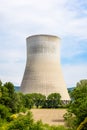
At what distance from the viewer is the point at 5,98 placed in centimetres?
2261

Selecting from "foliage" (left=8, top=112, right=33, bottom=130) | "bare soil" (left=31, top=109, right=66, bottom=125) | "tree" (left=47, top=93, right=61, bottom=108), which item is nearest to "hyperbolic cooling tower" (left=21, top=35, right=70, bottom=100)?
"tree" (left=47, top=93, right=61, bottom=108)

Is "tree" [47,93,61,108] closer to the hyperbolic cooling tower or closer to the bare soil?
the hyperbolic cooling tower

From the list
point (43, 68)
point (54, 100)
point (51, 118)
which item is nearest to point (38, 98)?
point (54, 100)

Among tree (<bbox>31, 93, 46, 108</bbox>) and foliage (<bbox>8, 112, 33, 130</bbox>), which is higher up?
tree (<bbox>31, 93, 46, 108</bbox>)

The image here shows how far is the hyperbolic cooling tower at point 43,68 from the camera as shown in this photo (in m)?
48.8

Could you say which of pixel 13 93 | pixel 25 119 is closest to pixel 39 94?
pixel 13 93

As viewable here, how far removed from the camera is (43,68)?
160ft

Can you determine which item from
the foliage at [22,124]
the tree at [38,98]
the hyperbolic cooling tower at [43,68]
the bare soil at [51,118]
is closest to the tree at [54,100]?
the tree at [38,98]

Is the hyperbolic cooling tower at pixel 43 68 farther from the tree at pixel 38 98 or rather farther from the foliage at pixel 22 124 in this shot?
the foliage at pixel 22 124

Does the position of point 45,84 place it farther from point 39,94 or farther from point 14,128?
point 14,128

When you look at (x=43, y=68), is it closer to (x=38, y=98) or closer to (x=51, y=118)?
(x=38, y=98)

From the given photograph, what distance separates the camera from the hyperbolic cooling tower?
4875 centimetres

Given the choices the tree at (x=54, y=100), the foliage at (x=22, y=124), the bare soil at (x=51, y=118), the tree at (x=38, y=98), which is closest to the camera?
the foliage at (x=22, y=124)

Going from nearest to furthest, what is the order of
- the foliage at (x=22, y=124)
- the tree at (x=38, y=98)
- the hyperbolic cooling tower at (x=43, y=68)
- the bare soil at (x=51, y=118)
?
the foliage at (x=22, y=124) → the bare soil at (x=51, y=118) → the tree at (x=38, y=98) → the hyperbolic cooling tower at (x=43, y=68)
